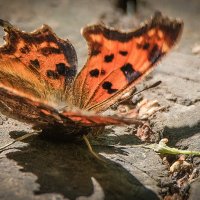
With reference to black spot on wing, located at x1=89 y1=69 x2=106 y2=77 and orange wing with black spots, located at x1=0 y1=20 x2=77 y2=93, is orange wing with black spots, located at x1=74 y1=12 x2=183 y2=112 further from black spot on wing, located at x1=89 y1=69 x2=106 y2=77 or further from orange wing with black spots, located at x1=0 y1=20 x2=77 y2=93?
orange wing with black spots, located at x1=0 y1=20 x2=77 y2=93

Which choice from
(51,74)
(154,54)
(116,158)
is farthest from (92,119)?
(51,74)

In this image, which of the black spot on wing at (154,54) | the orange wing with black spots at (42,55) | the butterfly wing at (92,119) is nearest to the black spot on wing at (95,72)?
the orange wing with black spots at (42,55)

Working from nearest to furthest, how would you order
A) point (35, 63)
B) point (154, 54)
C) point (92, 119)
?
1. point (92, 119)
2. point (154, 54)
3. point (35, 63)

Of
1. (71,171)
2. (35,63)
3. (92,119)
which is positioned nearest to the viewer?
(92,119)

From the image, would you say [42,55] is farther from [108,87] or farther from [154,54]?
[154,54]

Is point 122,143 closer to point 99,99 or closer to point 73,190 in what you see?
point 99,99

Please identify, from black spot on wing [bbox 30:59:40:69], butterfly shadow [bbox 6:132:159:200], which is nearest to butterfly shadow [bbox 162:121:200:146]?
butterfly shadow [bbox 6:132:159:200]

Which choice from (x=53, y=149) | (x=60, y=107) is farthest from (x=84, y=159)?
(x=60, y=107)
